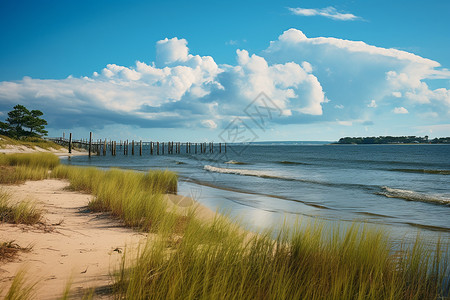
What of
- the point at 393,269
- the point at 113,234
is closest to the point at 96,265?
the point at 113,234

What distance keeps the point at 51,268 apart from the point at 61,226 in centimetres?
206

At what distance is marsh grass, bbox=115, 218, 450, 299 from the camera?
2.54 m

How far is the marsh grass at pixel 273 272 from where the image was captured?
2.54m

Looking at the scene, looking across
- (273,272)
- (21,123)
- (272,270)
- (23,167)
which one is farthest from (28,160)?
(21,123)

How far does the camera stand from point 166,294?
2514 millimetres

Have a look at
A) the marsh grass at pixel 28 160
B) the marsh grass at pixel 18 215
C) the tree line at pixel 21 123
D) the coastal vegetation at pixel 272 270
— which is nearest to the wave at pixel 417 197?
the coastal vegetation at pixel 272 270

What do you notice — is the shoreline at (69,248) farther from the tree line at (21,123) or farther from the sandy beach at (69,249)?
the tree line at (21,123)

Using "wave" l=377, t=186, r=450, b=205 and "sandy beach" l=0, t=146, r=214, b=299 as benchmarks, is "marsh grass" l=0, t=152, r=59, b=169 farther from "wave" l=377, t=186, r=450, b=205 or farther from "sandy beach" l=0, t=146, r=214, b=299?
"wave" l=377, t=186, r=450, b=205

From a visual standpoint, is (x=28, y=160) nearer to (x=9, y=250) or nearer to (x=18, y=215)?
(x=18, y=215)

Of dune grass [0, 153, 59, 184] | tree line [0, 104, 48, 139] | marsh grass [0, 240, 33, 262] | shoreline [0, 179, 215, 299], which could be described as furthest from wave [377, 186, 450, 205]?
tree line [0, 104, 48, 139]

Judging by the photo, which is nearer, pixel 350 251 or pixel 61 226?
pixel 350 251

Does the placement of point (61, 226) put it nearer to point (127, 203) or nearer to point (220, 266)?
point (127, 203)

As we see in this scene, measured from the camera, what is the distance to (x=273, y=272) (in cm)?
276

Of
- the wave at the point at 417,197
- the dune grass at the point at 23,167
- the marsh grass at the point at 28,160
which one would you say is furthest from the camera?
the marsh grass at the point at 28,160
